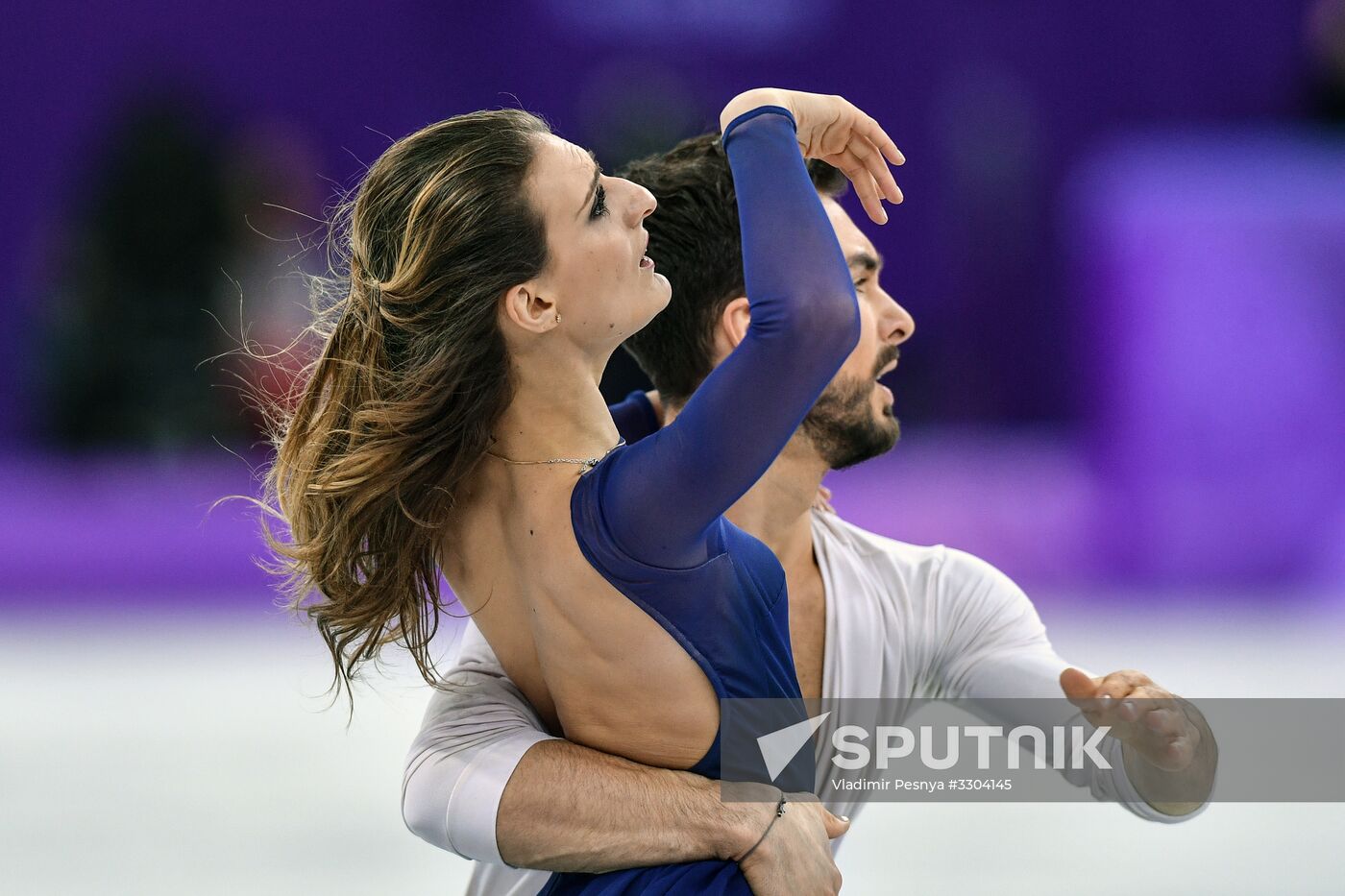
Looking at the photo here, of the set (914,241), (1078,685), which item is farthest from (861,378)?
(914,241)

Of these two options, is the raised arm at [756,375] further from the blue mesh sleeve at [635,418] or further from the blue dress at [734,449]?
the blue mesh sleeve at [635,418]

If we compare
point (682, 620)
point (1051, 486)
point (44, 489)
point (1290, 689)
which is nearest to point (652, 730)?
point (682, 620)

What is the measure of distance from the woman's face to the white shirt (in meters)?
0.54

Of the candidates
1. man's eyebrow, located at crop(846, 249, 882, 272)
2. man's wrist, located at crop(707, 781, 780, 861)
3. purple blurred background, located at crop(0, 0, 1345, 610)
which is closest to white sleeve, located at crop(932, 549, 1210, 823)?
man's eyebrow, located at crop(846, 249, 882, 272)

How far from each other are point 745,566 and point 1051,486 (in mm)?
5428

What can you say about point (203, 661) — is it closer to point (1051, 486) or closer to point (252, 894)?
point (252, 894)

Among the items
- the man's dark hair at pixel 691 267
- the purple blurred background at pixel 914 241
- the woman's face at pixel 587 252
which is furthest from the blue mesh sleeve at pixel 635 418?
the purple blurred background at pixel 914 241

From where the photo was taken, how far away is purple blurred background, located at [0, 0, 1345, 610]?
646 centimetres

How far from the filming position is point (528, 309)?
169 cm

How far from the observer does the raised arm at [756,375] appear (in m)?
1.49

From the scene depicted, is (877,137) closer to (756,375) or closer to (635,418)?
(756,375)

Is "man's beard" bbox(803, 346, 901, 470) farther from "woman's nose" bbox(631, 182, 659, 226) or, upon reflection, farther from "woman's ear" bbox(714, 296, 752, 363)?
"woman's nose" bbox(631, 182, 659, 226)

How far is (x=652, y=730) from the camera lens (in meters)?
1.75

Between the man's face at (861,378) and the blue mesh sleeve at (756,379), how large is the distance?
842mm
